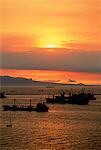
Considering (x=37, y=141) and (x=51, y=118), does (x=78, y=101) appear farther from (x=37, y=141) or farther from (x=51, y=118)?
(x=37, y=141)

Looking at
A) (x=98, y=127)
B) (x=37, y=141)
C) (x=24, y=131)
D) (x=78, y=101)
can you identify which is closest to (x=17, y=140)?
(x=37, y=141)

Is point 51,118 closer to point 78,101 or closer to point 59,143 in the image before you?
point 59,143

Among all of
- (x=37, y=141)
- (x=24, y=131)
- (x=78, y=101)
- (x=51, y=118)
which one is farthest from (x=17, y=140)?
(x=78, y=101)

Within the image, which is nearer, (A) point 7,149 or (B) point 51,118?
(A) point 7,149

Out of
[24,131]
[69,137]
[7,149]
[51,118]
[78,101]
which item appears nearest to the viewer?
[7,149]

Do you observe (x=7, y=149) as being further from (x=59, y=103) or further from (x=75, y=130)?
(x=59, y=103)

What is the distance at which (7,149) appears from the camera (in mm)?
39875

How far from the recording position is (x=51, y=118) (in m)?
69.1

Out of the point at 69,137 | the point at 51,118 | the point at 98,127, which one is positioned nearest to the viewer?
the point at 69,137

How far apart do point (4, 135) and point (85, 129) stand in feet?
35.5

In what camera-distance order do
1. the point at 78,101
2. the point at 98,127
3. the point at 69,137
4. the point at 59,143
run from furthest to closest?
the point at 78,101 < the point at 98,127 < the point at 69,137 < the point at 59,143

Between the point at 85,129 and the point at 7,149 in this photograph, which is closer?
the point at 7,149

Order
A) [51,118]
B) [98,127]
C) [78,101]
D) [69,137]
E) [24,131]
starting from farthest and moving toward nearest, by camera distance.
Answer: [78,101], [51,118], [98,127], [24,131], [69,137]

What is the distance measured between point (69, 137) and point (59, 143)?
4.15 m
